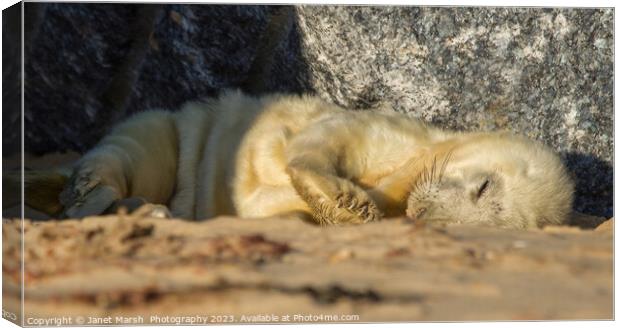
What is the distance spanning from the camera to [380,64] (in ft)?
20.6

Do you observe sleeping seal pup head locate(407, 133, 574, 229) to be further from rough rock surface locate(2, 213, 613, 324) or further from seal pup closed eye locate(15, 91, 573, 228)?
rough rock surface locate(2, 213, 613, 324)

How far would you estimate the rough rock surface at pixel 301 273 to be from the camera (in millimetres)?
3740

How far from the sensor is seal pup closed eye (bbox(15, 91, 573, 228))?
5508 mm

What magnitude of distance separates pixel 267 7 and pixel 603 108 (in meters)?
2.03

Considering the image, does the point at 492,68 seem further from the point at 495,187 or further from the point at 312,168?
the point at 312,168

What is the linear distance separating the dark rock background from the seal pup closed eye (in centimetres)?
21

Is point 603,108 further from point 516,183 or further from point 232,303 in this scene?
point 232,303

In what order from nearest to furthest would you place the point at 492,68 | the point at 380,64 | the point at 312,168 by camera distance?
1. the point at 312,168
2. the point at 492,68
3. the point at 380,64

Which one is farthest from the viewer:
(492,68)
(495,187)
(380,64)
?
(380,64)

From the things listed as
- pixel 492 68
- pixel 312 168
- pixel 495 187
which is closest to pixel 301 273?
pixel 312 168

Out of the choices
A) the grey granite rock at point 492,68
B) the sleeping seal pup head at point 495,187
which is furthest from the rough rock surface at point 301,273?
the grey granite rock at point 492,68

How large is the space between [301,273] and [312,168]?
166 centimetres

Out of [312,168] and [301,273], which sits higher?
[312,168]

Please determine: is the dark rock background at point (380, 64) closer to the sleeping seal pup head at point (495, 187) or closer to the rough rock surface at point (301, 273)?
the sleeping seal pup head at point (495, 187)
